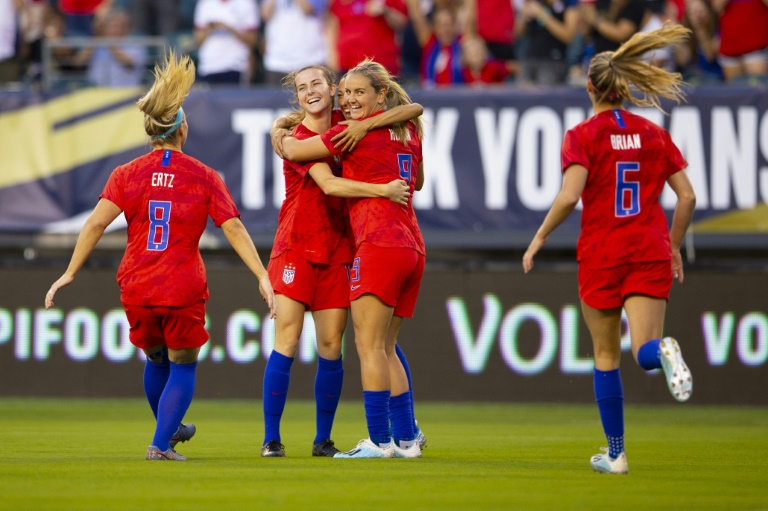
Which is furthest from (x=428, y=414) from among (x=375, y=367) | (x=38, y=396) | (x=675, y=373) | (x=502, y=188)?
(x=675, y=373)

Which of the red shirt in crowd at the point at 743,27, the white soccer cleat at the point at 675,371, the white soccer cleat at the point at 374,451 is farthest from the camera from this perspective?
the red shirt in crowd at the point at 743,27

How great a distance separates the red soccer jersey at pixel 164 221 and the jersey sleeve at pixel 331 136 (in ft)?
2.19

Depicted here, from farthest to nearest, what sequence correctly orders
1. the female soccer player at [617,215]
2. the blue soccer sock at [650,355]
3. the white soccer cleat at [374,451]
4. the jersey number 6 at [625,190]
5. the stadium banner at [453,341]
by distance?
the stadium banner at [453,341], the white soccer cleat at [374,451], the jersey number 6 at [625,190], the female soccer player at [617,215], the blue soccer sock at [650,355]

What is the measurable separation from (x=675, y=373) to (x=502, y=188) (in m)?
7.91

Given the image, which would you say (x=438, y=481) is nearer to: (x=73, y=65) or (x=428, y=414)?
(x=428, y=414)

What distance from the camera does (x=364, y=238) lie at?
284 inches

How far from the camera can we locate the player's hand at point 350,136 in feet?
23.8

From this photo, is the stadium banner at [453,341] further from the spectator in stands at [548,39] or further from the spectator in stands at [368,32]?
the spectator in stands at [368,32]

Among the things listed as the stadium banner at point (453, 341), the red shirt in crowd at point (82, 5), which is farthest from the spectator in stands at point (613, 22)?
the red shirt in crowd at point (82, 5)

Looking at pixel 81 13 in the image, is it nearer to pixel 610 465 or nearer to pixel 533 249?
pixel 533 249

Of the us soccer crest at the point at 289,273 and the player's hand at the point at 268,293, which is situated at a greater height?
the us soccer crest at the point at 289,273

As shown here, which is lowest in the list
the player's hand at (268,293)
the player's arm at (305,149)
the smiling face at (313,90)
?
the player's hand at (268,293)

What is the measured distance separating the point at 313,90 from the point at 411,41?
26.4 ft

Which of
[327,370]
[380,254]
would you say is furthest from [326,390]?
[380,254]
